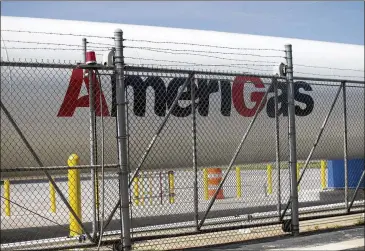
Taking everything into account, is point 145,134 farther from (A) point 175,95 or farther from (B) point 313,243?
(B) point 313,243

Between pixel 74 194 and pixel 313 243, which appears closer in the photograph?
pixel 313 243

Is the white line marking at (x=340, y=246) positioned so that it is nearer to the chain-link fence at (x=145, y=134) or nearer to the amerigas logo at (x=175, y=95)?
the chain-link fence at (x=145, y=134)

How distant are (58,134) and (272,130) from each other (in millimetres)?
4048

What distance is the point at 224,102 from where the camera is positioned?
10023 millimetres

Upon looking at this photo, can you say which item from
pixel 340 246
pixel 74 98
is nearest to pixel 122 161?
pixel 74 98

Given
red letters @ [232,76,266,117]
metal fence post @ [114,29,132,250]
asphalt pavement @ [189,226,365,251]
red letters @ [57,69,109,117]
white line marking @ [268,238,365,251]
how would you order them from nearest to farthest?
metal fence post @ [114,29,132,250] → white line marking @ [268,238,365,251] → asphalt pavement @ [189,226,365,251] → red letters @ [57,69,109,117] → red letters @ [232,76,266,117]

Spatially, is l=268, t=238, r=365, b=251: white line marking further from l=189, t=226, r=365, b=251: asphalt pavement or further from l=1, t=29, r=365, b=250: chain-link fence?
l=1, t=29, r=365, b=250: chain-link fence

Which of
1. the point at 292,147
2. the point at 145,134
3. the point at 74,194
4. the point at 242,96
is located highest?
the point at 242,96

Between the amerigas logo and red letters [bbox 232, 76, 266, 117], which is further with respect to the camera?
red letters [bbox 232, 76, 266, 117]

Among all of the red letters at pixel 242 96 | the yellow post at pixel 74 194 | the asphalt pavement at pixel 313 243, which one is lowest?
the asphalt pavement at pixel 313 243

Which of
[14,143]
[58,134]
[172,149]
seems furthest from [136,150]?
[14,143]

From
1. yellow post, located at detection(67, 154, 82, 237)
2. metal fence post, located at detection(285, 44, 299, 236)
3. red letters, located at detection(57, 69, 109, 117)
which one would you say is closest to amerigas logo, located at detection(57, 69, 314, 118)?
red letters, located at detection(57, 69, 109, 117)

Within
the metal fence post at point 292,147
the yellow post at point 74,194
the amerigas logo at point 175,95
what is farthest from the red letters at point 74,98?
the metal fence post at point 292,147

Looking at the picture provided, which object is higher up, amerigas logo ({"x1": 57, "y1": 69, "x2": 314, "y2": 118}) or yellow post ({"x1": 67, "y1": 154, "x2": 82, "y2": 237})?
amerigas logo ({"x1": 57, "y1": 69, "x2": 314, "y2": 118})
